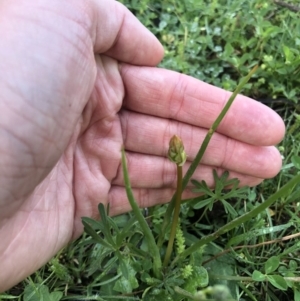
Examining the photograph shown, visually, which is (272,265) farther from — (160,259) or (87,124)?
(87,124)

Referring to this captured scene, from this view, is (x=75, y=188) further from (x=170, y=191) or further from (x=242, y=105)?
(x=242, y=105)

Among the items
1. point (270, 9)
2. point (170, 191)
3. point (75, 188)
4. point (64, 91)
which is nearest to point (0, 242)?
point (75, 188)

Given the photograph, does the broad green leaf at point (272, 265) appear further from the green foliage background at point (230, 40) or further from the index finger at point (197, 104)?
the green foliage background at point (230, 40)

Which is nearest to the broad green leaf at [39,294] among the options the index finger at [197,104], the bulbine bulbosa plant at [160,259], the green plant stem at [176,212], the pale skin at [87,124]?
the pale skin at [87,124]

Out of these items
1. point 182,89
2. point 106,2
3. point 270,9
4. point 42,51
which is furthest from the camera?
point 270,9

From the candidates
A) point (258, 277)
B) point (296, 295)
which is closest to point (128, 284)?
point (258, 277)

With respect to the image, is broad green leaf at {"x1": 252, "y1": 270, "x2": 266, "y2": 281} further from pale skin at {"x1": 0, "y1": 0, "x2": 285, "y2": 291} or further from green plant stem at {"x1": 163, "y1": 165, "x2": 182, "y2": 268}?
pale skin at {"x1": 0, "y1": 0, "x2": 285, "y2": 291}

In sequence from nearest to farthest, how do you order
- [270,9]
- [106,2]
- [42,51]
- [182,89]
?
[42,51] → [106,2] → [182,89] → [270,9]

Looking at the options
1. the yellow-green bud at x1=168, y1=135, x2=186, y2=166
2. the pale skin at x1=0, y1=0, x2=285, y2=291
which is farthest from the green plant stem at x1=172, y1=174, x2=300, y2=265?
the pale skin at x1=0, y1=0, x2=285, y2=291
